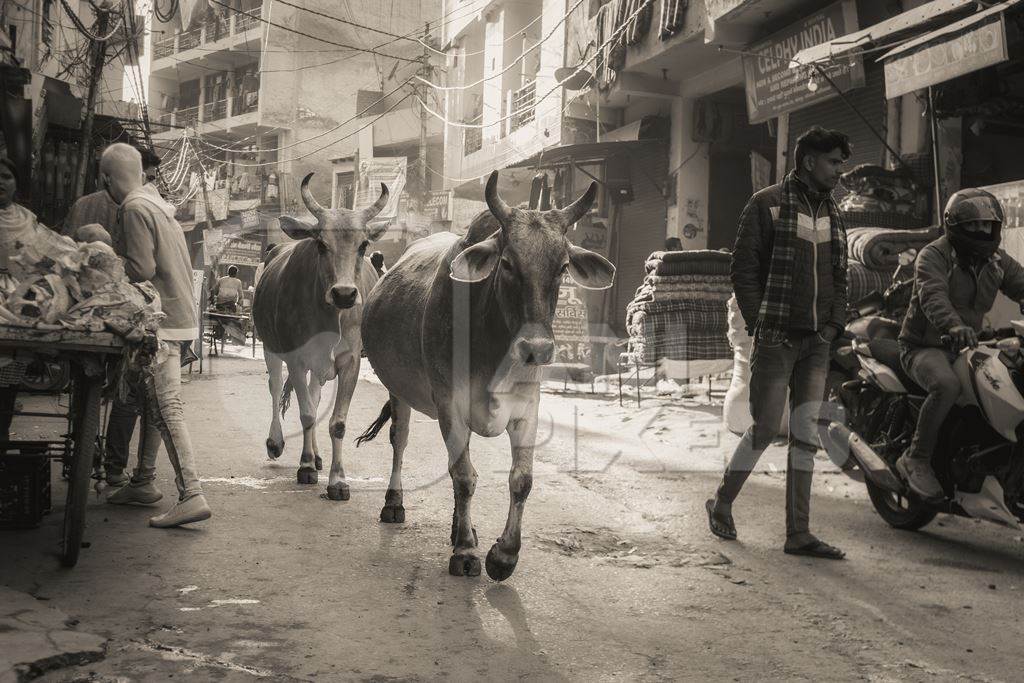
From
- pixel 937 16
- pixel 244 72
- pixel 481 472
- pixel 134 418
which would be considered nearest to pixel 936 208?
pixel 937 16

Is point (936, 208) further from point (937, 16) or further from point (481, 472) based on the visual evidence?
point (481, 472)

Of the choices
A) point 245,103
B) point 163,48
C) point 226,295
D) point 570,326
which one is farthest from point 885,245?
point 163,48

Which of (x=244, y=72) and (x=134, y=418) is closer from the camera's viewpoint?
(x=134, y=418)

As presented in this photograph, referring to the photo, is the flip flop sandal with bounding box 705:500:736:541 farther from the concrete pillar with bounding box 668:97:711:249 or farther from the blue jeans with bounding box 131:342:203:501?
the concrete pillar with bounding box 668:97:711:249

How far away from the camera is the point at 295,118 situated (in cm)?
4366

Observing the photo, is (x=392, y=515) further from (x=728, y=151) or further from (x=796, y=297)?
(x=728, y=151)

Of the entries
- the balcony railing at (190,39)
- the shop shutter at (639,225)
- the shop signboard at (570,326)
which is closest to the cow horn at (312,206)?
the shop signboard at (570,326)

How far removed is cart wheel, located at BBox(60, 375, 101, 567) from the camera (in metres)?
4.21

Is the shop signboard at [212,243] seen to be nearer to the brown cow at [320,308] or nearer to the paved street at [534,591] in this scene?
the brown cow at [320,308]

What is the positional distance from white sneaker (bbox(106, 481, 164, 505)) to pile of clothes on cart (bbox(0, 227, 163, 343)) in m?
1.79

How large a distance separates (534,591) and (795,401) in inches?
77.5

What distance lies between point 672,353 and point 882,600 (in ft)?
21.8

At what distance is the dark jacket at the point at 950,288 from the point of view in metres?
5.17

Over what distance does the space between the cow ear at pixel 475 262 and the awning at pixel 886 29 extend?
5.40m
